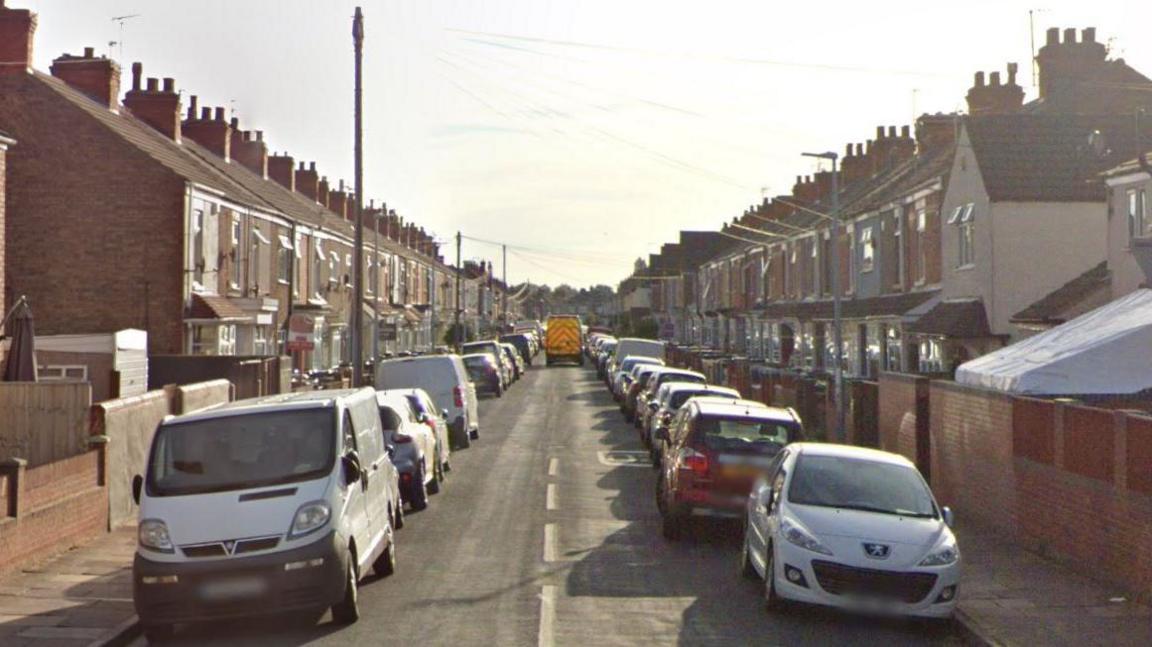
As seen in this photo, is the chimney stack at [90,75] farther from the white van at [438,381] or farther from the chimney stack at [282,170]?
the chimney stack at [282,170]

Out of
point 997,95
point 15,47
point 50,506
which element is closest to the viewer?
point 50,506

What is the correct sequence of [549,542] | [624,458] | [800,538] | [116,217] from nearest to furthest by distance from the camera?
1. [800,538]
2. [549,542]
3. [624,458]
4. [116,217]

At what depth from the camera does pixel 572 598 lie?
41.4 ft

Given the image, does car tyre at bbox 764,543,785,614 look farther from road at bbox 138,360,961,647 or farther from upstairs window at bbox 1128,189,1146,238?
upstairs window at bbox 1128,189,1146,238

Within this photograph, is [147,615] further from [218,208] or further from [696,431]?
[218,208]

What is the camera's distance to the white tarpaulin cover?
17031 mm

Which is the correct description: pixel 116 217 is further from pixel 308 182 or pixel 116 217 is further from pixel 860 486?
pixel 308 182

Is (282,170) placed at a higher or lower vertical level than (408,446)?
higher

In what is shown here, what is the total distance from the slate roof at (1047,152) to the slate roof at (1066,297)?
1805 mm

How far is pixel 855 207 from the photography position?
42.4m

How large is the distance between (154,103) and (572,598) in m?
29.3

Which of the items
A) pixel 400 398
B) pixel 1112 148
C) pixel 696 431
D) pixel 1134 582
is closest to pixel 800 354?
pixel 1112 148

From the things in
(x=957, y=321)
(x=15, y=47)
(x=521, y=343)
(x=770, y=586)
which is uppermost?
(x=15, y=47)

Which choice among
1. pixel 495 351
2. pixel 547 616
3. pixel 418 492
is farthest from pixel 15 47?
pixel 495 351
